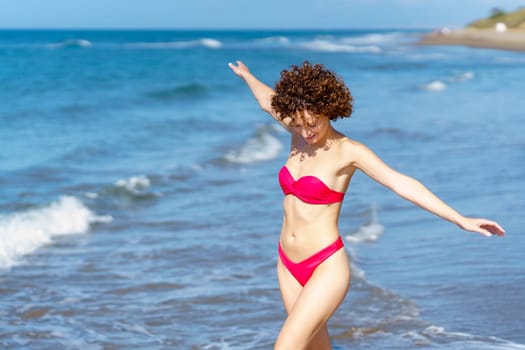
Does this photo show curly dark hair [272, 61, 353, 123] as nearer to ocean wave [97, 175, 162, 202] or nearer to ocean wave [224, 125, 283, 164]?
ocean wave [97, 175, 162, 202]

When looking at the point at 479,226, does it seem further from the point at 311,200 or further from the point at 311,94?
the point at 311,94

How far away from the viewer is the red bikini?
4.48 m

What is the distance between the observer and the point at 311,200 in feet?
14.9

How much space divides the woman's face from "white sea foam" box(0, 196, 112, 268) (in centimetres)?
557

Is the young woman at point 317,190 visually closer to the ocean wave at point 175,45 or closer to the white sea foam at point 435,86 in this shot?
the white sea foam at point 435,86

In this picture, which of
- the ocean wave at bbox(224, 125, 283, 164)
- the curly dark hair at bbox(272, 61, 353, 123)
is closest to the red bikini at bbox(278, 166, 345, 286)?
the curly dark hair at bbox(272, 61, 353, 123)

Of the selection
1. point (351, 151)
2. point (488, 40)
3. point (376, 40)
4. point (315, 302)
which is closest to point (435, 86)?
point (351, 151)

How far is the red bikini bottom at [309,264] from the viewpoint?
4.48 meters

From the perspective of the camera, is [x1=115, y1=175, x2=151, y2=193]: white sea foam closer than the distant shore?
Yes

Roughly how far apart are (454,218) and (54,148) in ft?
48.7

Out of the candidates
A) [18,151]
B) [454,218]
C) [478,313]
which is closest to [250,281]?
[478,313]

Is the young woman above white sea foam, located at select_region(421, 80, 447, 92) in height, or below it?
above

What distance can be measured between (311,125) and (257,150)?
43.0 ft

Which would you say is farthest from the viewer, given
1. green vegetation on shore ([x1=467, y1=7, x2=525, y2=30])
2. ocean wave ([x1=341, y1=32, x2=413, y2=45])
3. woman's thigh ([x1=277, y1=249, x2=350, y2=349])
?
ocean wave ([x1=341, y1=32, x2=413, y2=45])
